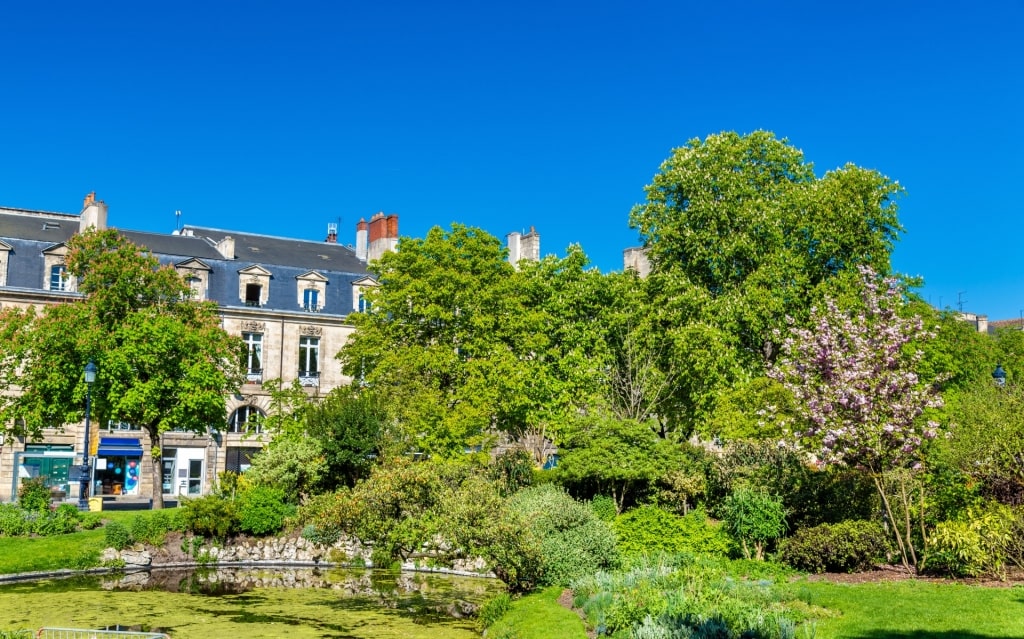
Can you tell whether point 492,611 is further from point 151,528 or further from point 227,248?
point 227,248

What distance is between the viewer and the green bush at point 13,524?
27344 millimetres

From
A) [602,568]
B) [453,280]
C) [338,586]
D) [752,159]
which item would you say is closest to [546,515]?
[602,568]

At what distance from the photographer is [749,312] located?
110 ft

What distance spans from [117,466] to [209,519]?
19.2m

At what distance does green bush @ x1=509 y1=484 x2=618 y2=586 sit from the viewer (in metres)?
21.6

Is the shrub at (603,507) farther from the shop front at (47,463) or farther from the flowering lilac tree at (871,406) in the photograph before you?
the shop front at (47,463)

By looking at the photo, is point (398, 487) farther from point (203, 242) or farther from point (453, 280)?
point (203, 242)

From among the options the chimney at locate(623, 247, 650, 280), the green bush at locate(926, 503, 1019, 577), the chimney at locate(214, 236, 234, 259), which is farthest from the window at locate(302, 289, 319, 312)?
the green bush at locate(926, 503, 1019, 577)

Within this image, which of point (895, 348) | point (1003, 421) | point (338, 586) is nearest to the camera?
point (1003, 421)

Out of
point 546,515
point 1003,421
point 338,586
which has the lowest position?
point 338,586

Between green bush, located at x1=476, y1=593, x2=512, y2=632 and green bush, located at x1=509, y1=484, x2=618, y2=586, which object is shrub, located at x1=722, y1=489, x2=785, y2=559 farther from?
green bush, located at x1=476, y1=593, x2=512, y2=632

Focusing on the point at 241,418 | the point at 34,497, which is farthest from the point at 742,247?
the point at 241,418

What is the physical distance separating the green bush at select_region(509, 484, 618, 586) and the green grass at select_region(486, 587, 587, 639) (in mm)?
989

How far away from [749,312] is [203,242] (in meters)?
31.7
